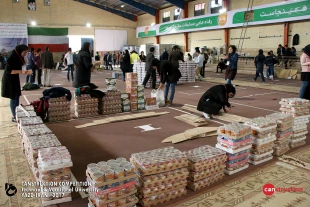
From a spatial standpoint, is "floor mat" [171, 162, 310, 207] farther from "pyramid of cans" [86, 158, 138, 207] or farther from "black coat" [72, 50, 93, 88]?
"black coat" [72, 50, 93, 88]

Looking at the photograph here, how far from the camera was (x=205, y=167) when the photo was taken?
3295mm

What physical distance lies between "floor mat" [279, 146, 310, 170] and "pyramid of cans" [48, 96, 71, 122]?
181 inches

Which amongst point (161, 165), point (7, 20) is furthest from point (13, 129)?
point (7, 20)

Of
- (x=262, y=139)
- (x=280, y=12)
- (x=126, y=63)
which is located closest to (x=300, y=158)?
(x=262, y=139)

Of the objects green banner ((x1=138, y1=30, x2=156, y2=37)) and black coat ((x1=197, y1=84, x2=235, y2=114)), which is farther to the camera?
green banner ((x1=138, y1=30, x2=156, y2=37))

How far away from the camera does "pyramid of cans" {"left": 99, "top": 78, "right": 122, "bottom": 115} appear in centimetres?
679

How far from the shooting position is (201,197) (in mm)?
3092

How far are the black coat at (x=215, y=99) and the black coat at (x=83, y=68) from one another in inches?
112

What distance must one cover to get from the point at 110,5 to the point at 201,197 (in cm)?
2876

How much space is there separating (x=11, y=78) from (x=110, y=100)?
7.42 feet

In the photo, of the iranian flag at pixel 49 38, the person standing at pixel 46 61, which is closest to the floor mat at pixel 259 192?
the person standing at pixel 46 61

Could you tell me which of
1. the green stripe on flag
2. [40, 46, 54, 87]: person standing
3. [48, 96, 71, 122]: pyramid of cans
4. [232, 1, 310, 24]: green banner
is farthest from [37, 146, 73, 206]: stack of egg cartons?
the green stripe on flag

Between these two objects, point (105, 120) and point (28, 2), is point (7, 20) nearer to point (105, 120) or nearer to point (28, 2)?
point (28, 2)

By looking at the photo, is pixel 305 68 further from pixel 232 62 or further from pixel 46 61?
pixel 46 61
